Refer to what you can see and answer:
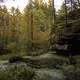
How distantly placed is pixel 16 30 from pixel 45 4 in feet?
24.3

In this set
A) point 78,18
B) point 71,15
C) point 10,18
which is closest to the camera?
point 78,18

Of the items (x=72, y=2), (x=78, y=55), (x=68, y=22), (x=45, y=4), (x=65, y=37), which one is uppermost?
(x=45, y=4)

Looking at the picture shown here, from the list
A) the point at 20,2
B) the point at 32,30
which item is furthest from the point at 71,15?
the point at 20,2

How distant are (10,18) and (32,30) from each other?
5.74 meters

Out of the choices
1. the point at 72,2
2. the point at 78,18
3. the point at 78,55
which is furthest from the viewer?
the point at 72,2

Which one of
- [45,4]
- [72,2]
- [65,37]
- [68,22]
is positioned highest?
[45,4]

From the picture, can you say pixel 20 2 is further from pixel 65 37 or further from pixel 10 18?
pixel 65 37

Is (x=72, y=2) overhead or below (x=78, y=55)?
overhead

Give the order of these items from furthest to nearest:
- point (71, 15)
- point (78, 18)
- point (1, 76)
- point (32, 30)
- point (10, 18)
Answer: point (10, 18) → point (32, 30) → point (71, 15) → point (78, 18) → point (1, 76)

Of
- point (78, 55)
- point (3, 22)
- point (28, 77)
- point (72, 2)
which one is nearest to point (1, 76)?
point (28, 77)

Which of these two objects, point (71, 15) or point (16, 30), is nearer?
point (71, 15)

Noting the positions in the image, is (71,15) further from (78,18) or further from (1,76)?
(1,76)

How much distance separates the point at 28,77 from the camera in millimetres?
6879

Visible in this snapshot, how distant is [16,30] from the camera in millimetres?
34219
